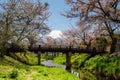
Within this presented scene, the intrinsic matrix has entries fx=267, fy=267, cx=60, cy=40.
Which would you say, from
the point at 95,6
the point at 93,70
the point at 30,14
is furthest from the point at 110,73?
the point at 30,14

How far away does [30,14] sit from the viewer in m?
43.8

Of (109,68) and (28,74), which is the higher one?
(28,74)

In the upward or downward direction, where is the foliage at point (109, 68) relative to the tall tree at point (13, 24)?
downward

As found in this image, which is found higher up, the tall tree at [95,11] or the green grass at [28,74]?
the tall tree at [95,11]

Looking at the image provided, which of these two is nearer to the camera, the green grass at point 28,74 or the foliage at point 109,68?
the green grass at point 28,74

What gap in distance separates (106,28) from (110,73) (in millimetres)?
16235

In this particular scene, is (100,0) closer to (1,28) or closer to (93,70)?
(93,70)

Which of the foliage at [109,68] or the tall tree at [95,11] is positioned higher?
the tall tree at [95,11]

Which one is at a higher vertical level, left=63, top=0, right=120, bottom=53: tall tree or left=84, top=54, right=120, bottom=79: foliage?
left=63, top=0, right=120, bottom=53: tall tree

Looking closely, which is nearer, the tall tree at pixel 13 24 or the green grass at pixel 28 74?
the green grass at pixel 28 74

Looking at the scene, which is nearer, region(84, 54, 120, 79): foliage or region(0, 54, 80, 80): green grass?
region(0, 54, 80, 80): green grass

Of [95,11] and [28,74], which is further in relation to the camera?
[95,11]

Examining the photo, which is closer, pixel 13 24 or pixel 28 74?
pixel 28 74

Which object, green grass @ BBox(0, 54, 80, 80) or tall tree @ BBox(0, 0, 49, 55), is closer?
green grass @ BBox(0, 54, 80, 80)
